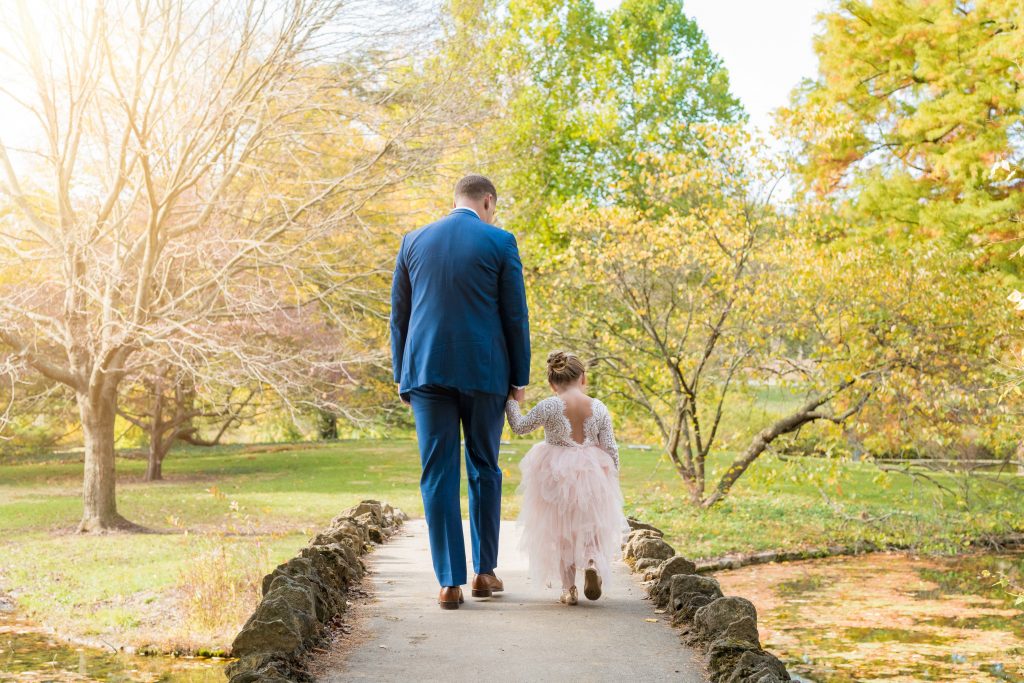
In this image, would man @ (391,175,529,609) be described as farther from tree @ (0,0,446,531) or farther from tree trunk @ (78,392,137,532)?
tree trunk @ (78,392,137,532)

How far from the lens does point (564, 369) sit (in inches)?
219

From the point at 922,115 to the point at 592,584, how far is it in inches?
553

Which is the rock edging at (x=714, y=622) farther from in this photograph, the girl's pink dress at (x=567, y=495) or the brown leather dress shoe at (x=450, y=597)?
the brown leather dress shoe at (x=450, y=597)

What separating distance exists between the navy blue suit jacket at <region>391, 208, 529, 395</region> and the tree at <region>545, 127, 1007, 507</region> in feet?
24.1

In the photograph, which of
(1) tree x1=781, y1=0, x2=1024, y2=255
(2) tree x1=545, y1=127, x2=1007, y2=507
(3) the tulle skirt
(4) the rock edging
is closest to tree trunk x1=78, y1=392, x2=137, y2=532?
(2) tree x1=545, y1=127, x2=1007, y2=507

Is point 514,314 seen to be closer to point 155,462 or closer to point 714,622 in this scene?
point 714,622

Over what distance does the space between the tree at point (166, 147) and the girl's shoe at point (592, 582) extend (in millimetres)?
6462

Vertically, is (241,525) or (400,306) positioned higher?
(400,306)

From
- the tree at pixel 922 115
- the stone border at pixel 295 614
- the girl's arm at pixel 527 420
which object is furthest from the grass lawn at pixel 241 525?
the tree at pixel 922 115

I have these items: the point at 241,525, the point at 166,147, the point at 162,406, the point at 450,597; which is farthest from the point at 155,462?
the point at 450,597

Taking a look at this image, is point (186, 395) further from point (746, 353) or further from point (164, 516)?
point (746, 353)

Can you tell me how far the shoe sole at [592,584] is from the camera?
546cm

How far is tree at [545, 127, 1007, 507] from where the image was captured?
11.5m

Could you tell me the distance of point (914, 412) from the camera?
38.3 ft
